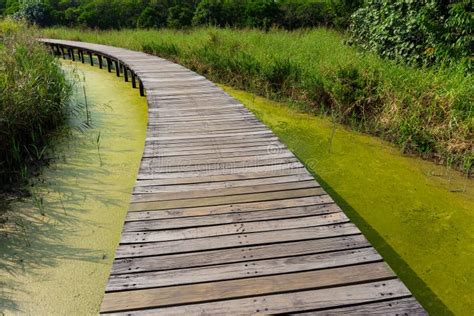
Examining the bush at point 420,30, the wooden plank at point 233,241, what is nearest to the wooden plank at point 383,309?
the wooden plank at point 233,241

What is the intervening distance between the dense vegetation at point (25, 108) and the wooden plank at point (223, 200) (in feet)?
5.44

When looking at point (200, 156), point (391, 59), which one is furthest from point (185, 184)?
point (391, 59)

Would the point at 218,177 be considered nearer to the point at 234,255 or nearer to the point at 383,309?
the point at 234,255

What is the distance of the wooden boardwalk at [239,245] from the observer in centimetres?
133

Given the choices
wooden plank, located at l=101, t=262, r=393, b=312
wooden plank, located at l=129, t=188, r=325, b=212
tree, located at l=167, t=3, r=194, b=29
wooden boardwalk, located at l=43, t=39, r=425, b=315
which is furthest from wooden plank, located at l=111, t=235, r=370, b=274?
tree, located at l=167, t=3, r=194, b=29


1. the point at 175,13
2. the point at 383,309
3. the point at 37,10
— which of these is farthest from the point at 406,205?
the point at 37,10

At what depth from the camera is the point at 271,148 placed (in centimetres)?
280

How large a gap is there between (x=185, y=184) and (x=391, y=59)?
15.7 ft

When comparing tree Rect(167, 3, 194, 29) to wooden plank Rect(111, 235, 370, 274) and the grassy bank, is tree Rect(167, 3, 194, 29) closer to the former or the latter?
the grassy bank

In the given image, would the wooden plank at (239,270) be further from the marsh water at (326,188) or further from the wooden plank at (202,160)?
the wooden plank at (202,160)

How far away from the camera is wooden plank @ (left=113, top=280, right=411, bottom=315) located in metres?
1.29

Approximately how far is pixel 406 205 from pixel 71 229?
2.46 meters

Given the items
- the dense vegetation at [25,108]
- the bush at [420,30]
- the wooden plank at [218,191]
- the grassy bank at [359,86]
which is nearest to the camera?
the wooden plank at [218,191]

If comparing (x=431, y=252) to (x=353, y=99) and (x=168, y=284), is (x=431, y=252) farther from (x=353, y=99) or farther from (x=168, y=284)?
(x=353, y=99)
